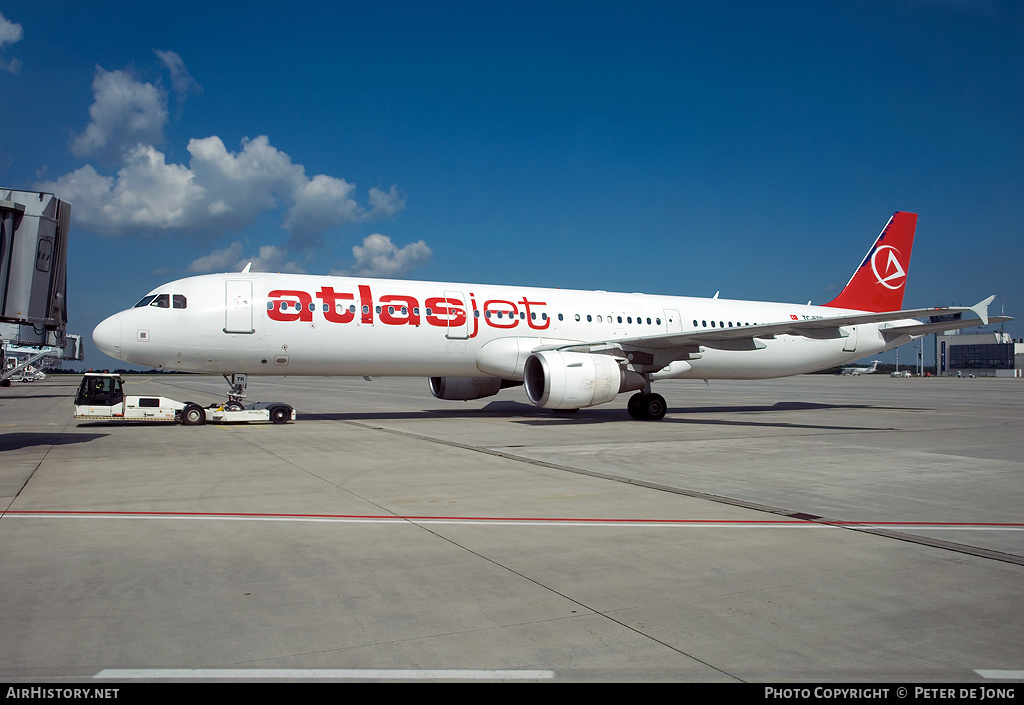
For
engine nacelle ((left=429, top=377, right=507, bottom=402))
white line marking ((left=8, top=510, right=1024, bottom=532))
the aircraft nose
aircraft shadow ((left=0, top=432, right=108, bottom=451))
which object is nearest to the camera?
white line marking ((left=8, top=510, right=1024, bottom=532))

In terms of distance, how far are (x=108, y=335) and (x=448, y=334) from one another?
765 cm

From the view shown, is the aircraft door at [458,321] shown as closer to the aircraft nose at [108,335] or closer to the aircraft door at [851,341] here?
the aircraft nose at [108,335]

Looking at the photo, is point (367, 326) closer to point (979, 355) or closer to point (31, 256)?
point (31, 256)

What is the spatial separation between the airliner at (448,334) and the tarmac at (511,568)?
542 centimetres

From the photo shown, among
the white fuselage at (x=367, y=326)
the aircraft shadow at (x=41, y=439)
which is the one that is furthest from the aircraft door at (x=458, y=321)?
the aircraft shadow at (x=41, y=439)

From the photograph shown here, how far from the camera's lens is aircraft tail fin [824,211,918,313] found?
24.1 metres

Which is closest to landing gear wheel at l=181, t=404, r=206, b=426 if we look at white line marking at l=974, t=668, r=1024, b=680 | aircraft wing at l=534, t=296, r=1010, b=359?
aircraft wing at l=534, t=296, r=1010, b=359

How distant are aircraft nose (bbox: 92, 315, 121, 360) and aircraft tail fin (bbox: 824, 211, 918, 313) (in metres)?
22.3

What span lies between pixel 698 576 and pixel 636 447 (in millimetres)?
7791

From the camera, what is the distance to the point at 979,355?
370ft

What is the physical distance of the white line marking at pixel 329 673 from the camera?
318cm

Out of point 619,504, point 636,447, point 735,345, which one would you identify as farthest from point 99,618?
point 735,345

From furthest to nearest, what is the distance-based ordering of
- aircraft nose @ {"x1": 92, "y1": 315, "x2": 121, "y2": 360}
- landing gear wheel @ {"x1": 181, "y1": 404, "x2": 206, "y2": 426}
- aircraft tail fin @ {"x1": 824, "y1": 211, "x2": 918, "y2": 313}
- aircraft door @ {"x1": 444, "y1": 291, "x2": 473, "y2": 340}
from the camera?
aircraft tail fin @ {"x1": 824, "y1": 211, "x2": 918, "y2": 313}, aircraft door @ {"x1": 444, "y1": 291, "x2": 473, "y2": 340}, landing gear wheel @ {"x1": 181, "y1": 404, "x2": 206, "y2": 426}, aircraft nose @ {"x1": 92, "y1": 315, "x2": 121, "y2": 360}

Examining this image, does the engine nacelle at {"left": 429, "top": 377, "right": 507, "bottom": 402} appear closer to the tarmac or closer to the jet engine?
the jet engine
